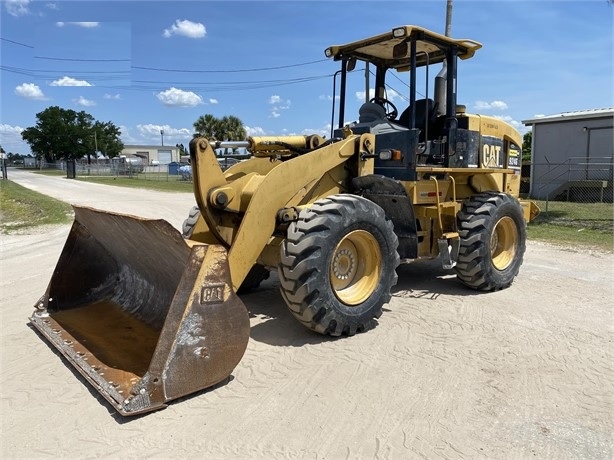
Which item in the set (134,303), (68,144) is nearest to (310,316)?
(134,303)

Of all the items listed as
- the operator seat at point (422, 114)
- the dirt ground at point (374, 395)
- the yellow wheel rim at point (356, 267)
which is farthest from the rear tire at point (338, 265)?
the operator seat at point (422, 114)

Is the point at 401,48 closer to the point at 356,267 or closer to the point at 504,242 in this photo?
the point at 504,242

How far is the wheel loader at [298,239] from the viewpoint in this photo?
3590 mm

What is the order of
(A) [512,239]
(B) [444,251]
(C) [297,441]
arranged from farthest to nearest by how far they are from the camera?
(A) [512,239] < (B) [444,251] < (C) [297,441]

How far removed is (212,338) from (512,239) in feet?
16.1

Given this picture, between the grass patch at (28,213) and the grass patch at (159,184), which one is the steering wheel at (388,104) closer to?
the grass patch at (28,213)

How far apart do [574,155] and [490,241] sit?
18.1 m

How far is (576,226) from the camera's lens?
44.0 ft

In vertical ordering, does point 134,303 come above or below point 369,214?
below

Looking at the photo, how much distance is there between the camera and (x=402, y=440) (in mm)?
3121

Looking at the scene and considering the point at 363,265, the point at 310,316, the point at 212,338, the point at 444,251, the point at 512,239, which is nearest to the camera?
the point at 212,338

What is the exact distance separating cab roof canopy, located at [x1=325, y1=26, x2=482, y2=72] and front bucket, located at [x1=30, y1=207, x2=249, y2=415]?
3776 mm

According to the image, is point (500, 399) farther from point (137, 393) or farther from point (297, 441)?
point (137, 393)

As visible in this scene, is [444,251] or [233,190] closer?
[233,190]
